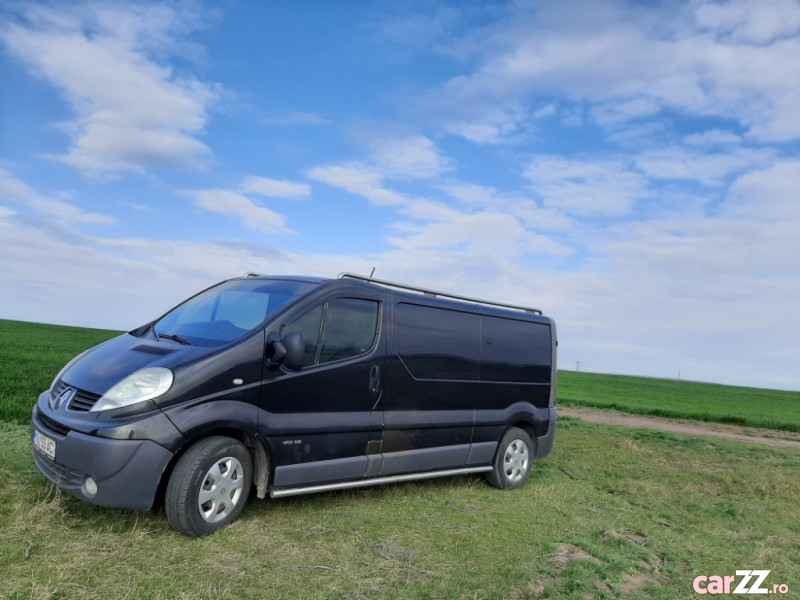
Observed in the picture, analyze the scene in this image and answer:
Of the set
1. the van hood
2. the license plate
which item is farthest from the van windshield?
the license plate

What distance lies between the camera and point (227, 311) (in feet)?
19.4

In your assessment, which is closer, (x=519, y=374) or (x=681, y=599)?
(x=681, y=599)

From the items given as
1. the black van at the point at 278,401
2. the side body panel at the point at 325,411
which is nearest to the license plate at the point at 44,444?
the black van at the point at 278,401

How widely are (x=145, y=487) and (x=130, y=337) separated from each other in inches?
66.8

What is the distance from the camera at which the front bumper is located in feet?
15.3

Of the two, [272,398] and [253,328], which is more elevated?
[253,328]

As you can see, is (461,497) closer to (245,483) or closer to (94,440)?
(245,483)

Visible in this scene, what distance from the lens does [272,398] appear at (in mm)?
5367

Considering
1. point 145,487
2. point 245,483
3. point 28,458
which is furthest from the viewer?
point 28,458

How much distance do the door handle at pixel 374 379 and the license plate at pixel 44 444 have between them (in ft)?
8.98

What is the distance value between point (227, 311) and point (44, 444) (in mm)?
1835

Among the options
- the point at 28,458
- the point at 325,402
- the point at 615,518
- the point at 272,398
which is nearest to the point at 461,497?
the point at 615,518

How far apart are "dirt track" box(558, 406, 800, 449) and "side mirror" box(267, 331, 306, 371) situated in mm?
13761

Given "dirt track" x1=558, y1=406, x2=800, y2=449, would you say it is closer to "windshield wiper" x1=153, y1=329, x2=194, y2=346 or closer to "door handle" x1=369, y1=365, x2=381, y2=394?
"door handle" x1=369, y1=365, x2=381, y2=394
